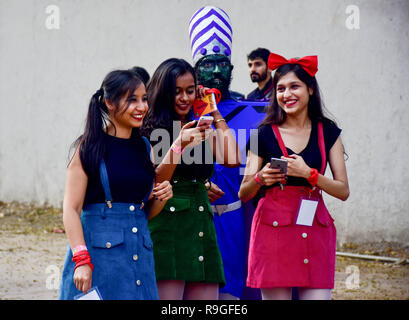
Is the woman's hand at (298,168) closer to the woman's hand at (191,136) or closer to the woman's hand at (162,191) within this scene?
the woman's hand at (191,136)

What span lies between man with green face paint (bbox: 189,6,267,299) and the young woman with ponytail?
3.25 ft

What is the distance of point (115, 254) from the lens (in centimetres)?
267

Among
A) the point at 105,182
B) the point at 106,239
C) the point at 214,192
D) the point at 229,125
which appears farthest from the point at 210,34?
the point at 106,239

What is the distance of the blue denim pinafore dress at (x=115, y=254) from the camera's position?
264 cm

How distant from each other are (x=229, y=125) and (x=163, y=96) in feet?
2.71

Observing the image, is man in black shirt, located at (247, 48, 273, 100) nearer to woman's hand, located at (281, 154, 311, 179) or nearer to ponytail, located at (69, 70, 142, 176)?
woman's hand, located at (281, 154, 311, 179)

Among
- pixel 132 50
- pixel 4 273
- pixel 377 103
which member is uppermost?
pixel 132 50

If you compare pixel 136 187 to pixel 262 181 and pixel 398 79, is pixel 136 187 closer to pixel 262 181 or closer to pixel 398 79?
pixel 262 181

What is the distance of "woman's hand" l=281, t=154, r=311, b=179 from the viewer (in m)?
3.00

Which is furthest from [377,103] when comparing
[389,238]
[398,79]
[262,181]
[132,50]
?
[262,181]

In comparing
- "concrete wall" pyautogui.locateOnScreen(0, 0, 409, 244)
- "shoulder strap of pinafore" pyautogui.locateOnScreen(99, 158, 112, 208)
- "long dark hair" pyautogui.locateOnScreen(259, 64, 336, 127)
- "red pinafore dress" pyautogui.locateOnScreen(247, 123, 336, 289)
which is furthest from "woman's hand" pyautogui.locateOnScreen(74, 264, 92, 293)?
"concrete wall" pyautogui.locateOnScreen(0, 0, 409, 244)
